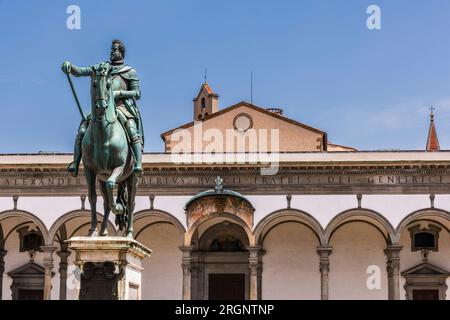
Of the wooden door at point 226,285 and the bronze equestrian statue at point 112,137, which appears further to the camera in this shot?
the wooden door at point 226,285

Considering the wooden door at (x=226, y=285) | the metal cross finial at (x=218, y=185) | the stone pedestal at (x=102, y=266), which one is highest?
the metal cross finial at (x=218, y=185)

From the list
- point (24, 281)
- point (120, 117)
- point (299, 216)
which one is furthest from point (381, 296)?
point (120, 117)

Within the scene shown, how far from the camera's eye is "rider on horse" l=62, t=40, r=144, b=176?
10.0 m

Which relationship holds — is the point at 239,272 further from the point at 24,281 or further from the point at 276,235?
the point at 24,281

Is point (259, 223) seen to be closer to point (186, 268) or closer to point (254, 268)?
point (254, 268)

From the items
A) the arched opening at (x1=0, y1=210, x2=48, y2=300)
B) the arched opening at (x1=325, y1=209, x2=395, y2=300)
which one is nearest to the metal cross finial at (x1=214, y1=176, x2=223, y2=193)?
the arched opening at (x1=325, y1=209, x2=395, y2=300)

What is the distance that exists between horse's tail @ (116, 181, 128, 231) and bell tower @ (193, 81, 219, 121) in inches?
1230

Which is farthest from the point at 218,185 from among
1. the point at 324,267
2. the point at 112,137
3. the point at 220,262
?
the point at 112,137

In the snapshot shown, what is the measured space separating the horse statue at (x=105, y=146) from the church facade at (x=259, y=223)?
16.0m

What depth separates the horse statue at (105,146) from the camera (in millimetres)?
9523

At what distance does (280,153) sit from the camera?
2908cm

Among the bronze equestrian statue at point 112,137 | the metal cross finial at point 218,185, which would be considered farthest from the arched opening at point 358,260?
the bronze equestrian statue at point 112,137

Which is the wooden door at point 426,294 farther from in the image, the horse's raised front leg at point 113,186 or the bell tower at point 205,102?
the horse's raised front leg at point 113,186
